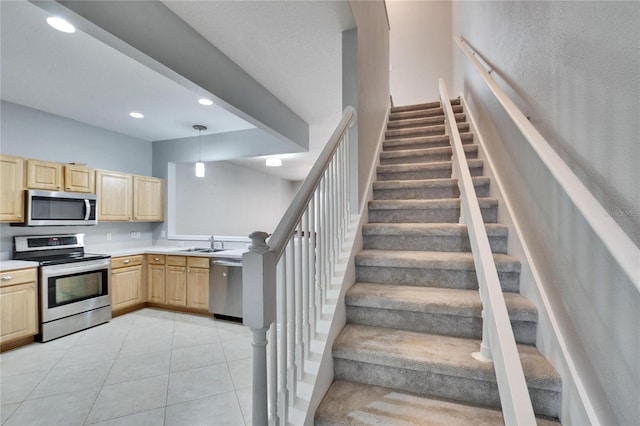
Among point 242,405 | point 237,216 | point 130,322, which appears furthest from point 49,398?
point 237,216

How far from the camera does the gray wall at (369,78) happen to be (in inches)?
93.6

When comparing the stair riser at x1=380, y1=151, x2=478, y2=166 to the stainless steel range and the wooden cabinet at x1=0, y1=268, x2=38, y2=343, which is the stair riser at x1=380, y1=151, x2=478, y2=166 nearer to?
the stainless steel range

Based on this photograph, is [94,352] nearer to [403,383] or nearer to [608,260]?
[403,383]

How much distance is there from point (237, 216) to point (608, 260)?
7.41 m

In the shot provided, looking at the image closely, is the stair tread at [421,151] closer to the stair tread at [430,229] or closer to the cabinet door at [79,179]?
the stair tread at [430,229]

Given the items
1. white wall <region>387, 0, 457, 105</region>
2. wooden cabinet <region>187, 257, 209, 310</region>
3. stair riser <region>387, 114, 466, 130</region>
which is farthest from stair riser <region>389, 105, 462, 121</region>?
wooden cabinet <region>187, 257, 209, 310</region>

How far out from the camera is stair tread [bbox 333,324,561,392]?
1289 mm

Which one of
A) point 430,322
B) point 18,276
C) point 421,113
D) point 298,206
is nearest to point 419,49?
point 421,113

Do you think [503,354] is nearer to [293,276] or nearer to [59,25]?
[293,276]

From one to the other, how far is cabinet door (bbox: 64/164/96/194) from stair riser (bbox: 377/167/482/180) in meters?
3.88

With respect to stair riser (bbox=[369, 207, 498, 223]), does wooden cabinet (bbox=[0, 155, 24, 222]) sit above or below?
above

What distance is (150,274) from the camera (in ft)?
14.7

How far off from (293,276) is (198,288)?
3.42 m

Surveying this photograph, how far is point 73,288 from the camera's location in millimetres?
3518
